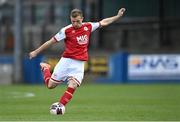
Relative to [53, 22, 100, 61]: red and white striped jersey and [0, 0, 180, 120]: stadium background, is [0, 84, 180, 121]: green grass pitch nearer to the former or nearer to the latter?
[0, 0, 180, 120]: stadium background

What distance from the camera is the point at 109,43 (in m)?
45.1

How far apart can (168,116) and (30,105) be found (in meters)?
5.09

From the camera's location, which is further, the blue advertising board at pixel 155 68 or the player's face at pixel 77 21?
the blue advertising board at pixel 155 68

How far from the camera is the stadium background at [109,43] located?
33750mm

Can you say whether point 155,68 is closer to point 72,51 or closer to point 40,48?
point 72,51

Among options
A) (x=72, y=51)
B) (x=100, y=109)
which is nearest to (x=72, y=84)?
(x=72, y=51)

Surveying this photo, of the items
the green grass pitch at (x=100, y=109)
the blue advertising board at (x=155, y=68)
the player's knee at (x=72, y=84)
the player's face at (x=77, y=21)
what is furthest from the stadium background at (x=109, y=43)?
the player's face at (x=77, y=21)

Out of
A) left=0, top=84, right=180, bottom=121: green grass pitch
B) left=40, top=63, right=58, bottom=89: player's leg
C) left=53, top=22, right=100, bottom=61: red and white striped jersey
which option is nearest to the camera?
left=0, top=84, right=180, bottom=121: green grass pitch

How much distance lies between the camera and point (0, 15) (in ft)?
183

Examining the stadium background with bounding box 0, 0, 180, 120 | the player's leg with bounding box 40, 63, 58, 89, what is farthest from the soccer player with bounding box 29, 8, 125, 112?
the stadium background with bounding box 0, 0, 180, 120

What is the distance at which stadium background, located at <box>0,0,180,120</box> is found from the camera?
1329 inches

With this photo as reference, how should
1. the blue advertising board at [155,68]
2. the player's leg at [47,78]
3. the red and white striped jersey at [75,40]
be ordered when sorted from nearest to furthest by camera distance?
the red and white striped jersey at [75,40] → the player's leg at [47,78] → the blue advertising board at [155,68]

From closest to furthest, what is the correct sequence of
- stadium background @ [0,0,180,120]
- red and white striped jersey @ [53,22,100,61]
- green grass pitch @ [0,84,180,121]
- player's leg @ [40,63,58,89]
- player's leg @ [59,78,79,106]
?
player's leg @ [59,78,79,106]
green grass pitch @ [0,84,180,121]
red and white striped jersey @ [53,22,100,61]
player's leg @ [40,63,58,89]
stadium background @ [0,0,180,120]

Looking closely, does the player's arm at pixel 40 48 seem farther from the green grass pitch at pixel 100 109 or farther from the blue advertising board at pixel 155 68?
the blue advertising board at pixel 155 68
